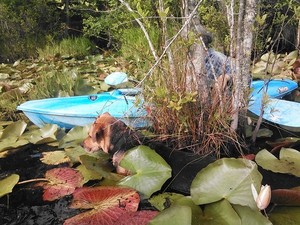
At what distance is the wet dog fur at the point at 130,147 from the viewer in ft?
6.48

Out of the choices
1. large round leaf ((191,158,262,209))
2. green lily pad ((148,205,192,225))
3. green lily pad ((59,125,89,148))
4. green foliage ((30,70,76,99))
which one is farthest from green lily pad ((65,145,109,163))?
green foliage ((30,70,76,99))

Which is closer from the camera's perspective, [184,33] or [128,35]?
[184,33]

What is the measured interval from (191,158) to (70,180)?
2.30 ft

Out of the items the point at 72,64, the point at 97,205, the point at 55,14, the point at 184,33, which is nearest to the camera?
the point at 97,205

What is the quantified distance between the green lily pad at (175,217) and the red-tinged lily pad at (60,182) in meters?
0.71

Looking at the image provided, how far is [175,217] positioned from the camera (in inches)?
54.0

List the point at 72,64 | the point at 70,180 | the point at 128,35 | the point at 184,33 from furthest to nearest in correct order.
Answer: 1. the point at 128,35
2. the point at 72,64
3. the point at 184,33
4. the point at 70,180

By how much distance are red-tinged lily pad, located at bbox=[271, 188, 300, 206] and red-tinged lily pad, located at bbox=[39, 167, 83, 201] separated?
1.02 meters

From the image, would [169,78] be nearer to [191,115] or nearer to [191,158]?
[191,115]

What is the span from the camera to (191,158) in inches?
80.6

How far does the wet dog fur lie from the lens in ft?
6.48

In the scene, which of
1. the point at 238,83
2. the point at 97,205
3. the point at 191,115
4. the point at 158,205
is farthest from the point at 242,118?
the point at 97,205

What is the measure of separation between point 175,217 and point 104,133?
1004mm

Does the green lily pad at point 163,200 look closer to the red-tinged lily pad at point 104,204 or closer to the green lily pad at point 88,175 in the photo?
the red-tinged lily pad at point 104,204
